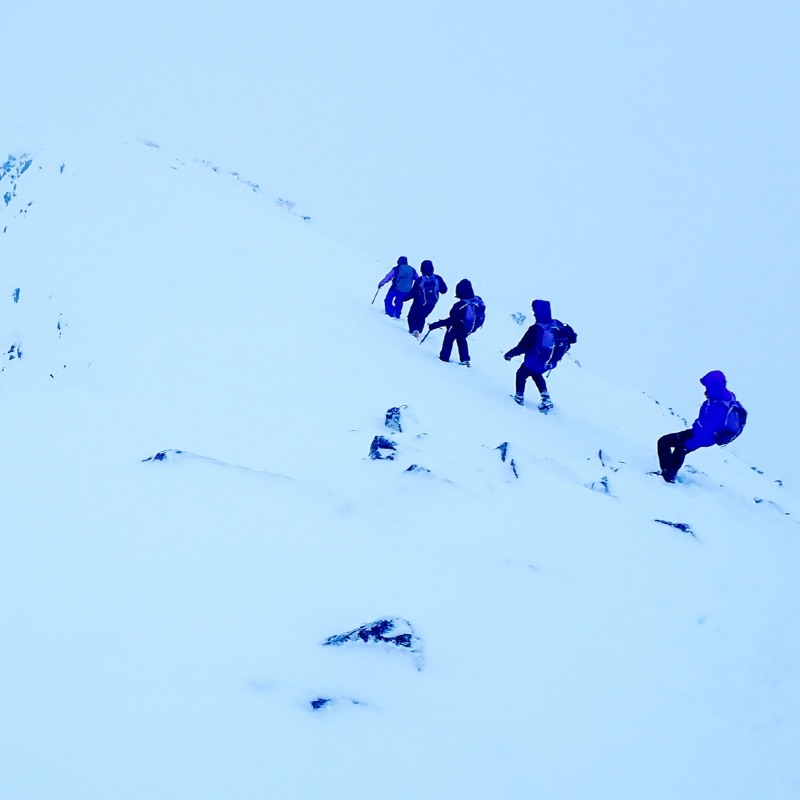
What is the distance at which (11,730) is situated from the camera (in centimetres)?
293

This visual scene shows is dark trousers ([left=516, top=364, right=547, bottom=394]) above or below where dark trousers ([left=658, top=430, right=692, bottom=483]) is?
above

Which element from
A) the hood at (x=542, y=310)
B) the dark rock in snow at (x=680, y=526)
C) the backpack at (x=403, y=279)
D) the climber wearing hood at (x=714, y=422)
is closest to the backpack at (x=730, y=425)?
the climber wearing hood at (x=714, y=422)

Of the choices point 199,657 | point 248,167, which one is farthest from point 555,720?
point 248,167

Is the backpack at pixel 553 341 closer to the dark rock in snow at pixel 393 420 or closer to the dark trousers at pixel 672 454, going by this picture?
the dark trousers at pixel 672 454

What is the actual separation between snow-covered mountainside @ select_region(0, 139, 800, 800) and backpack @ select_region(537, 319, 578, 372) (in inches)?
46.3

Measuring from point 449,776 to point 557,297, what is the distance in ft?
377

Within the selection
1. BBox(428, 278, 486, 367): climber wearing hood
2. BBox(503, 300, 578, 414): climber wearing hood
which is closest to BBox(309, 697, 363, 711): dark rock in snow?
BBox(503, 300, 578, 414): climber wearing hood

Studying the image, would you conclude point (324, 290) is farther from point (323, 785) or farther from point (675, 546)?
point (323, 785)

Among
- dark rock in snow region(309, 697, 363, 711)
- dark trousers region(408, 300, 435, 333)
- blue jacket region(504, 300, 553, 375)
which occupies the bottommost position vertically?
dark rock in snow region(309, 697, 363, 711)

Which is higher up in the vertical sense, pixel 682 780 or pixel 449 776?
pixel 682 780

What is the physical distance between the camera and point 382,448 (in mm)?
6277

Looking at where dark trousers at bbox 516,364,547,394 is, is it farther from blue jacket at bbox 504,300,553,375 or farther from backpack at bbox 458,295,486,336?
backpack at bbox 458,295,486,336

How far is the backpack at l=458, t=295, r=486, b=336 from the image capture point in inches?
442

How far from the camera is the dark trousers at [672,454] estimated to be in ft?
27.5
